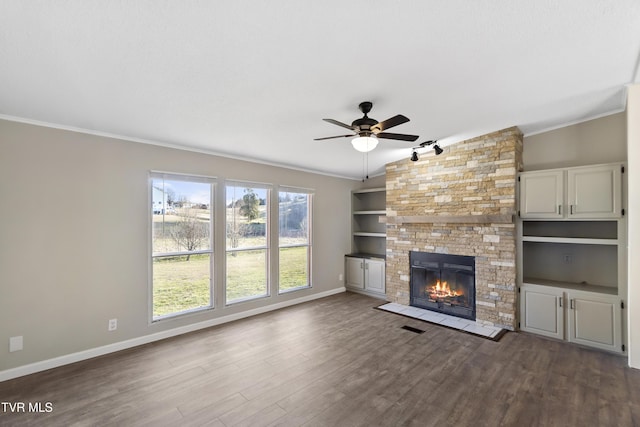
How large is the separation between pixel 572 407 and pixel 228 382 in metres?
→ 3.19

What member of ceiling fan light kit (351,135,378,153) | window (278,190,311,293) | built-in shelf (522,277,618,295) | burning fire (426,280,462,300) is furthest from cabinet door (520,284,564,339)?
window (278,190,311,293)

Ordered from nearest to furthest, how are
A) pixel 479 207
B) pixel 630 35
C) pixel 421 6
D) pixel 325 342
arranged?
pixel 421 6, pixel 630 35, pixel 325 342, pixel 479 207

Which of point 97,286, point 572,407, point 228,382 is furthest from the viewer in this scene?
point 97,286

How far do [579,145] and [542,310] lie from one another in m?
2.43

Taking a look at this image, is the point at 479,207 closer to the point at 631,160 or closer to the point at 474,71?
the point at 631,160

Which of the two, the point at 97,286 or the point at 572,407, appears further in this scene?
the point at 97,286

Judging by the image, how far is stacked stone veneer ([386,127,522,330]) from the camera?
4305 millimetres

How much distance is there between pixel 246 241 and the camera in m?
4.88

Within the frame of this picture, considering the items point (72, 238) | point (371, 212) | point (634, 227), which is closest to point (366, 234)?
point (371, 212)

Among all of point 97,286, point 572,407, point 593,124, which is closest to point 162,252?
point 97,286

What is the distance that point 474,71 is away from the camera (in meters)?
2.64

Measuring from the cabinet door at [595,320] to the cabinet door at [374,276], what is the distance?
2960 millimetres

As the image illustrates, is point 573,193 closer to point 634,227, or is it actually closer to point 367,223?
point 634,227

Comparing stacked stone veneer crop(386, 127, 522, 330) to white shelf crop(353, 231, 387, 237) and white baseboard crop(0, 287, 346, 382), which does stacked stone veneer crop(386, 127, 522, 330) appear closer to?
white shelf crop(353, 231, 387, 237)
